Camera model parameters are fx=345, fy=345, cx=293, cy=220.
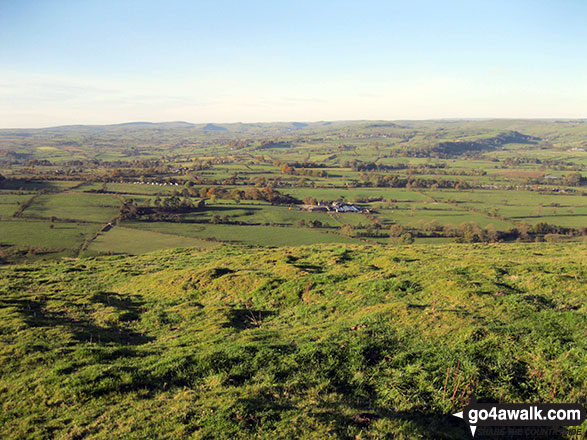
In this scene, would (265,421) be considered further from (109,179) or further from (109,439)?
(109,179)

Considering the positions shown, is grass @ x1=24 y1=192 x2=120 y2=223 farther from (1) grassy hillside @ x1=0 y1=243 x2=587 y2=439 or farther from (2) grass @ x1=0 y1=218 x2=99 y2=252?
(1) grassy hillside @ x1=0 y1=243 x2=587 y2=439

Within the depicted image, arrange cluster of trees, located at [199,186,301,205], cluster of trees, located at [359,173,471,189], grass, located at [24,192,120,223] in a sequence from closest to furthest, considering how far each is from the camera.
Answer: grass, located at [24,192,120,223], cluster of trees, located at [199,186,301,205], cluster of trees, located at [359,173,471,189]

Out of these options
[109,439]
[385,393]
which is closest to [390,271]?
[385,393]

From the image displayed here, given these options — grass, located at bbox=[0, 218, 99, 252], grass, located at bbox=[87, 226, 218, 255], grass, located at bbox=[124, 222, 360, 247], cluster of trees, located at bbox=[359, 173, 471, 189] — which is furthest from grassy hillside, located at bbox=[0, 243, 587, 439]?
cluster of trees, located at bbox=[359, 173, 471, 189]

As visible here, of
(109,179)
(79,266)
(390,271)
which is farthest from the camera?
(109,179)

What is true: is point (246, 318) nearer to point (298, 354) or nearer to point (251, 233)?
point (298, 354)

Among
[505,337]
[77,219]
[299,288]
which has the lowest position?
[77,219]

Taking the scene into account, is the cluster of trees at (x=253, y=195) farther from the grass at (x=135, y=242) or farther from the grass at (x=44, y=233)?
the grass at (x=44, y=233)
